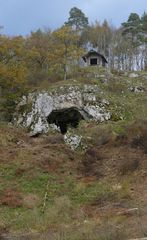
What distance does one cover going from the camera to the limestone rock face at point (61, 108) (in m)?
32.1

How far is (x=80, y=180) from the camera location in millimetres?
22859

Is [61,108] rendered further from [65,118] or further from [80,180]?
[80,180]

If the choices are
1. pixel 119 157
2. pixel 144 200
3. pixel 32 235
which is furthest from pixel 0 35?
pixel 32 235

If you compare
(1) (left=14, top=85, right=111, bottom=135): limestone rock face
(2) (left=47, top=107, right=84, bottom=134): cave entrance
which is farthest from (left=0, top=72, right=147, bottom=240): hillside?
(2) (left=47, top=107, right=84, bottom=134): cave entrance

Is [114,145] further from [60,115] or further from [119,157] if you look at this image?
[60,115]

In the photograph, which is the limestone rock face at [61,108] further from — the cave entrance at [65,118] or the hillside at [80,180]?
the hillside at [80,180]

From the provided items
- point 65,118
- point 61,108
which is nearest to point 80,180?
point 61,108

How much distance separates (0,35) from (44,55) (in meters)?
6.80

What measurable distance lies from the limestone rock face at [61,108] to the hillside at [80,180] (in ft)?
2.22

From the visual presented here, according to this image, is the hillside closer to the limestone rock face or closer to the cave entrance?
the limestone rock face

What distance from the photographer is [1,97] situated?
36.1 meters

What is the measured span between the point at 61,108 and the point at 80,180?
35.2 feet

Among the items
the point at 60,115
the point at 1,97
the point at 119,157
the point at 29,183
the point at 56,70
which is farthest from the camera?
the point at 56,70

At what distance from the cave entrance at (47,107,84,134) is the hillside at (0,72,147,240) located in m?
1.80
